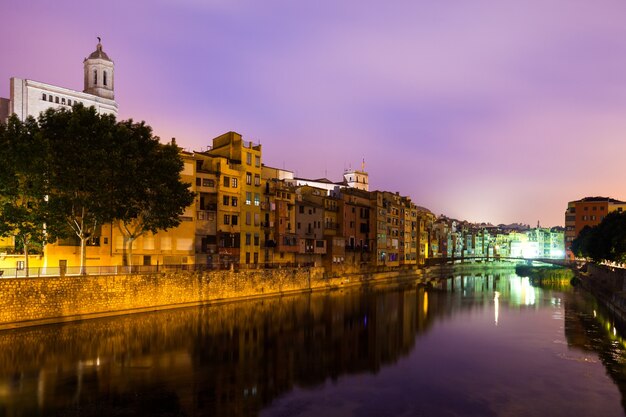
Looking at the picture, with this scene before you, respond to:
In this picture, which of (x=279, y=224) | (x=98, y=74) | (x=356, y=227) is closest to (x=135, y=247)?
(x=279, y=224)

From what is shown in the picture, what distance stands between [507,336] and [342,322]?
49.8 ft

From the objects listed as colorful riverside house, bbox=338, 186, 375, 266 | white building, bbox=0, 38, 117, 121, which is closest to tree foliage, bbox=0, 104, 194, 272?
white building, bbox=0, 38, 117, 121

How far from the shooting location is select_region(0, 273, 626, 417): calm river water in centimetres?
2328

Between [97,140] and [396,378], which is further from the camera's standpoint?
[97,140]

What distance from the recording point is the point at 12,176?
40062 mm

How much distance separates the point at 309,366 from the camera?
31.5m

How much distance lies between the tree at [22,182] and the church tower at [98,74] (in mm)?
74443

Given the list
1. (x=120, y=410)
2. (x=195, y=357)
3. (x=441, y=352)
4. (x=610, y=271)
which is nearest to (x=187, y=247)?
(x=195, y=357)

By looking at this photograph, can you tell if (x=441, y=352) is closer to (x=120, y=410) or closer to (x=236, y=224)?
(x=120, y=410)

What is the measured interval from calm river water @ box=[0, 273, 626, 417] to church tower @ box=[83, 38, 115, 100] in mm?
78741

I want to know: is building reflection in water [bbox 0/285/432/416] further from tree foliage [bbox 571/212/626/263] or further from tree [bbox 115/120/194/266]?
tree foliage [bbox 571/212/626/263]

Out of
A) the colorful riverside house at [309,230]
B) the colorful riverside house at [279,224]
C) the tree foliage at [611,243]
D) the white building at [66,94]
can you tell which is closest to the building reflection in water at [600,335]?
the tree foliage at [611,243]

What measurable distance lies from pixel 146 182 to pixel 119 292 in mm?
10569

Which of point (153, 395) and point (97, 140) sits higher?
point (97, 140)
